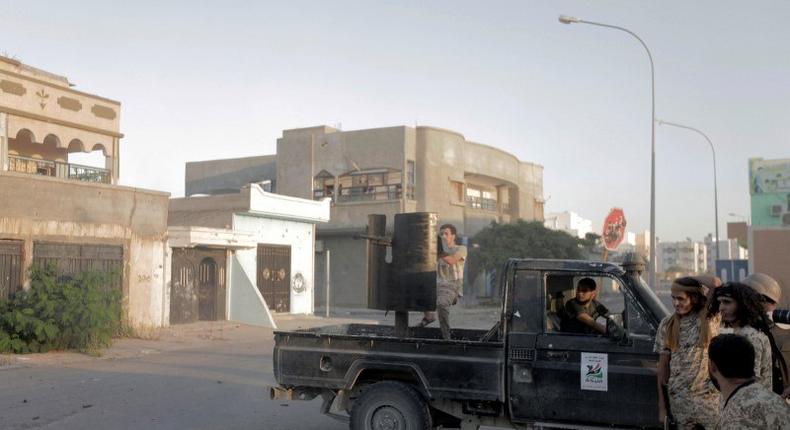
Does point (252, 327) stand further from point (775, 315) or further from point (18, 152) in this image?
point (775, 315)

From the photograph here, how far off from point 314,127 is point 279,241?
65.1 ft

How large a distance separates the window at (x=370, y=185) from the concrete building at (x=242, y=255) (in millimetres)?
11745

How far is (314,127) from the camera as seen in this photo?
156ft

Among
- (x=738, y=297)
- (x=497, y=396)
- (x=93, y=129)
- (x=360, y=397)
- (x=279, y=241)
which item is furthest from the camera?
(x=279, y=241)

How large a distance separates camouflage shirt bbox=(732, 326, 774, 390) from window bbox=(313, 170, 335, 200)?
1599 inches

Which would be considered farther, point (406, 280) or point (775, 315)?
point (406, 280)

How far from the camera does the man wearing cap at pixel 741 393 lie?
2947 mm

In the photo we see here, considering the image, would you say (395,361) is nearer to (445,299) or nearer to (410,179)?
(445,299)

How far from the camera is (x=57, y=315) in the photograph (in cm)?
1524

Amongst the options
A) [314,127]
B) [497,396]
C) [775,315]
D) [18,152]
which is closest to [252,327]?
[18,152]

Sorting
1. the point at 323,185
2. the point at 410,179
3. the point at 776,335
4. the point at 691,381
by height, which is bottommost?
the point at 691,381

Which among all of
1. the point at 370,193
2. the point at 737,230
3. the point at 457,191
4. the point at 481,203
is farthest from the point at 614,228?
the point at 737,230

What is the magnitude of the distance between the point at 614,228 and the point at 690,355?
42.3 feet

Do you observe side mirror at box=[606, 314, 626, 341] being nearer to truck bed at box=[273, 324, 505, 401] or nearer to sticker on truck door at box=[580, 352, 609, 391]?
sticker on truck door at box=[580, 352, 609, 391]
